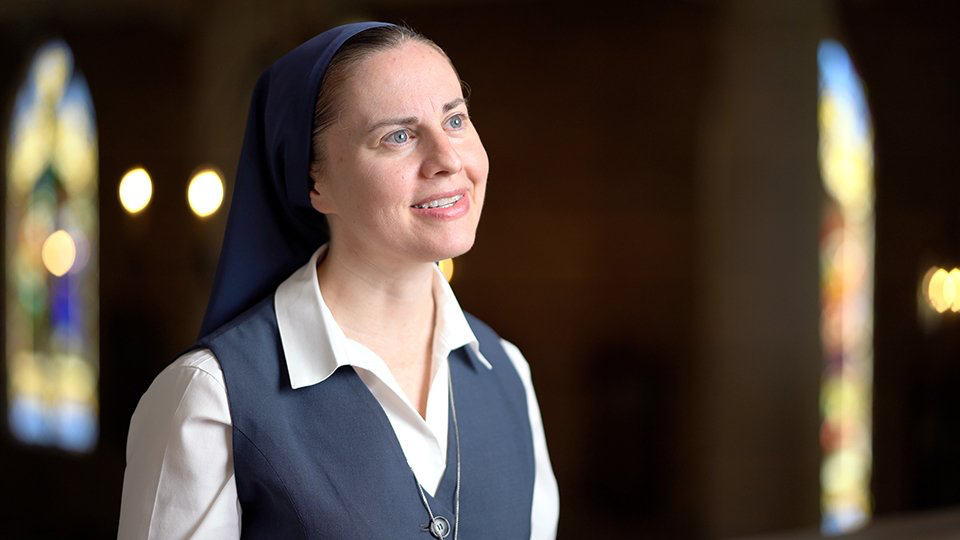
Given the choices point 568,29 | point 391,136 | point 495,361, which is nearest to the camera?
point 391,136

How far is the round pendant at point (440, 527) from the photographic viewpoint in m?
1.41

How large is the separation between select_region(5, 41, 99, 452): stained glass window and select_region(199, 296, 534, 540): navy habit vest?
3.92 meters

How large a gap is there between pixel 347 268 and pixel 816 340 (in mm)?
4350

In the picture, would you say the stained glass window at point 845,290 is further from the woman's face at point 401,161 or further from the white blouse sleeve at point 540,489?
the woman's face at point 401,161

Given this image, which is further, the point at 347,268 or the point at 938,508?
the point at 938,508

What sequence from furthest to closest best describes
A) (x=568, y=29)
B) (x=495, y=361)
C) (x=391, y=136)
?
1. (x=568, y=29)
2. (x=495, y=361)
3. (x=391, y=136)

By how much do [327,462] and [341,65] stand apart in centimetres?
51

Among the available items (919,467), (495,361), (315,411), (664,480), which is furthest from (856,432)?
(315,411)

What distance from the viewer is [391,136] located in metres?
1.38

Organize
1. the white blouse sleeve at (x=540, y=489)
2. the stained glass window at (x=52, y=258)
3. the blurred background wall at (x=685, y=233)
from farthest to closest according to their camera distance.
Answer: the blurred background wall at (x=685, y=233) → the stained glass window at (x=52, y=258) → the white blouse sleeve at (x=540, y=489)

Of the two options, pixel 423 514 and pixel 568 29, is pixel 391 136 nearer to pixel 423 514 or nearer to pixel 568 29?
pixel 423 514

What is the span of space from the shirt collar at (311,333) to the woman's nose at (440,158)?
0.78 feet

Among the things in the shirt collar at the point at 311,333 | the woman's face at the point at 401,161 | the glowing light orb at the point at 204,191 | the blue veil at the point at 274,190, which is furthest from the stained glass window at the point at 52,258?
the woman's face at the point at 401,161

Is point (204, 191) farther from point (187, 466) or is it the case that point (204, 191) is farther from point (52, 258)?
point (187, 466)
